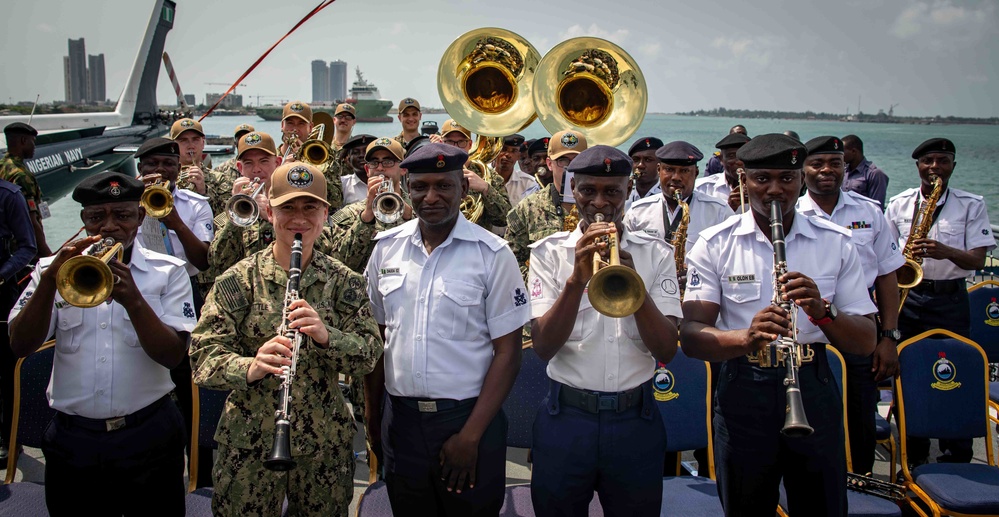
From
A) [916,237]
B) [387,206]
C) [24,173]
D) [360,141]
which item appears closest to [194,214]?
[387,206]

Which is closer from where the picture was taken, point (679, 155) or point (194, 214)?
point (194, 214)

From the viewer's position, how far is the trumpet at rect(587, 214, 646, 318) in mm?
2580

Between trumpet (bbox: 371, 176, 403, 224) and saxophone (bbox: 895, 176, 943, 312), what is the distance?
4168 millimetres

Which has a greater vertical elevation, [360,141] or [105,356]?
[360,141]

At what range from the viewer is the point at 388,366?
3018 millimetres

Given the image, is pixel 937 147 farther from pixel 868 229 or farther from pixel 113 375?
pixel 113 375

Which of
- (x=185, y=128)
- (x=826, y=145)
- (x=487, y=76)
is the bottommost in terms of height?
(x=826, y=145)

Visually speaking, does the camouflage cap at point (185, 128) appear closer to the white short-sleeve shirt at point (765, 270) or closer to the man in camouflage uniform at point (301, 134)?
the man in camouflage uniform at point (301, 134)

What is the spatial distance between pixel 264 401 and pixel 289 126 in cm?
505

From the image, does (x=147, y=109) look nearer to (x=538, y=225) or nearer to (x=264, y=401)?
(x=538, y=225)

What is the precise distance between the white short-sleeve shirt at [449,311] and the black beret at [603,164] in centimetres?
51

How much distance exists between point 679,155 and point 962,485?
3.01 metres

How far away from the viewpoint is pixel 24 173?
7.08 meters

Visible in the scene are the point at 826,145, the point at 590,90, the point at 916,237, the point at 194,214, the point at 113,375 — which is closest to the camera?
the point at 113,375
